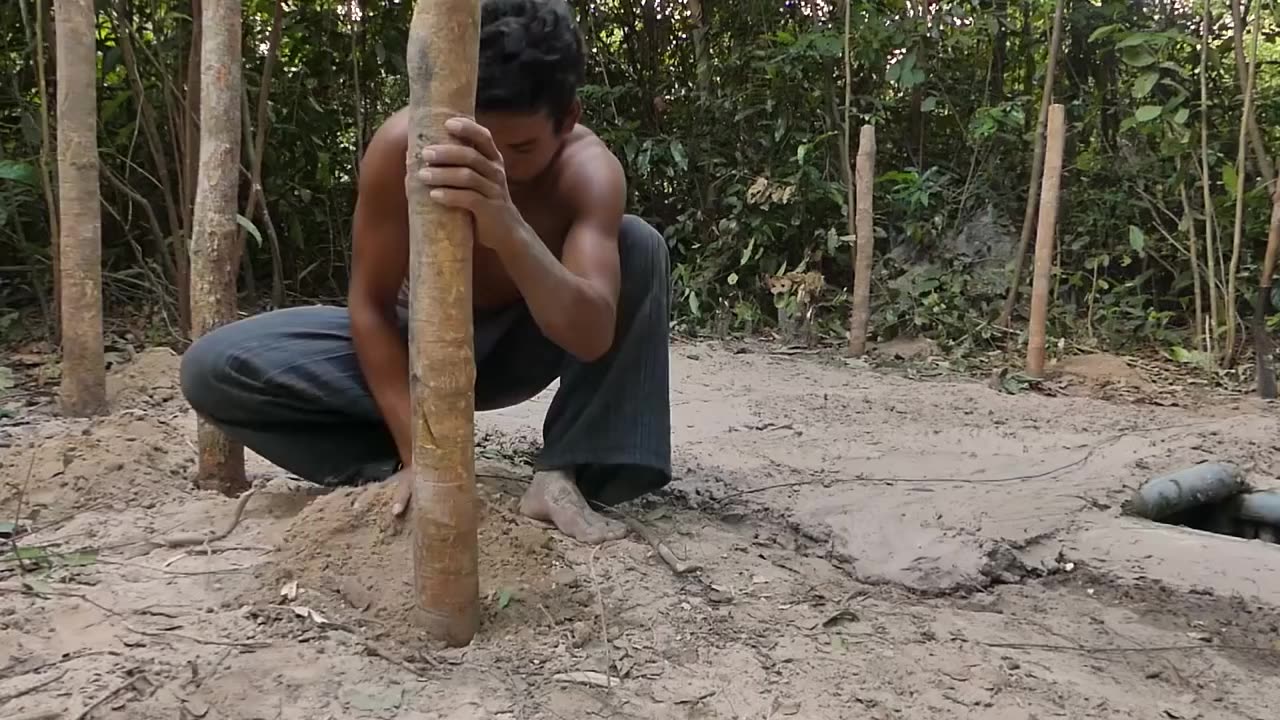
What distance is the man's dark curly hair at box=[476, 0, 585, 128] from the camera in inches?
64.1

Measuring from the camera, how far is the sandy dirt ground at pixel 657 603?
136 cm

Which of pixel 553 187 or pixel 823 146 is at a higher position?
pixel 823 146

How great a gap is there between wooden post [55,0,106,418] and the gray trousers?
122cm

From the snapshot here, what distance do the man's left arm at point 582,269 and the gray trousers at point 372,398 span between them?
0.37ft

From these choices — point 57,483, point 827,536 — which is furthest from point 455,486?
point 57,483

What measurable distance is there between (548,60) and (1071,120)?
202 inches

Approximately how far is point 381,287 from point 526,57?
56cm

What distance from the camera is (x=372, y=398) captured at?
6.67 ft

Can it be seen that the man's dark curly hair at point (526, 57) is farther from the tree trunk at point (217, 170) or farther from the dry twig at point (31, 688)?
the dry twig at point (31, 688)

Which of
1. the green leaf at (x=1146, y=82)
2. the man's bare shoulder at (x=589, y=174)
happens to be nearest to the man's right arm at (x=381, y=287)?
the man's bare shoulder at (x=589, y=174)

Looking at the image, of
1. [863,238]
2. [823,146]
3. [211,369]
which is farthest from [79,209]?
[823,146]

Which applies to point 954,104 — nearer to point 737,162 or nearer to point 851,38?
point 851,38

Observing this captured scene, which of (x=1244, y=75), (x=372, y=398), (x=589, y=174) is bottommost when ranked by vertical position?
(x=372, y=398)

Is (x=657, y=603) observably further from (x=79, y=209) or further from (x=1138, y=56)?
(x=1138, y=56)
